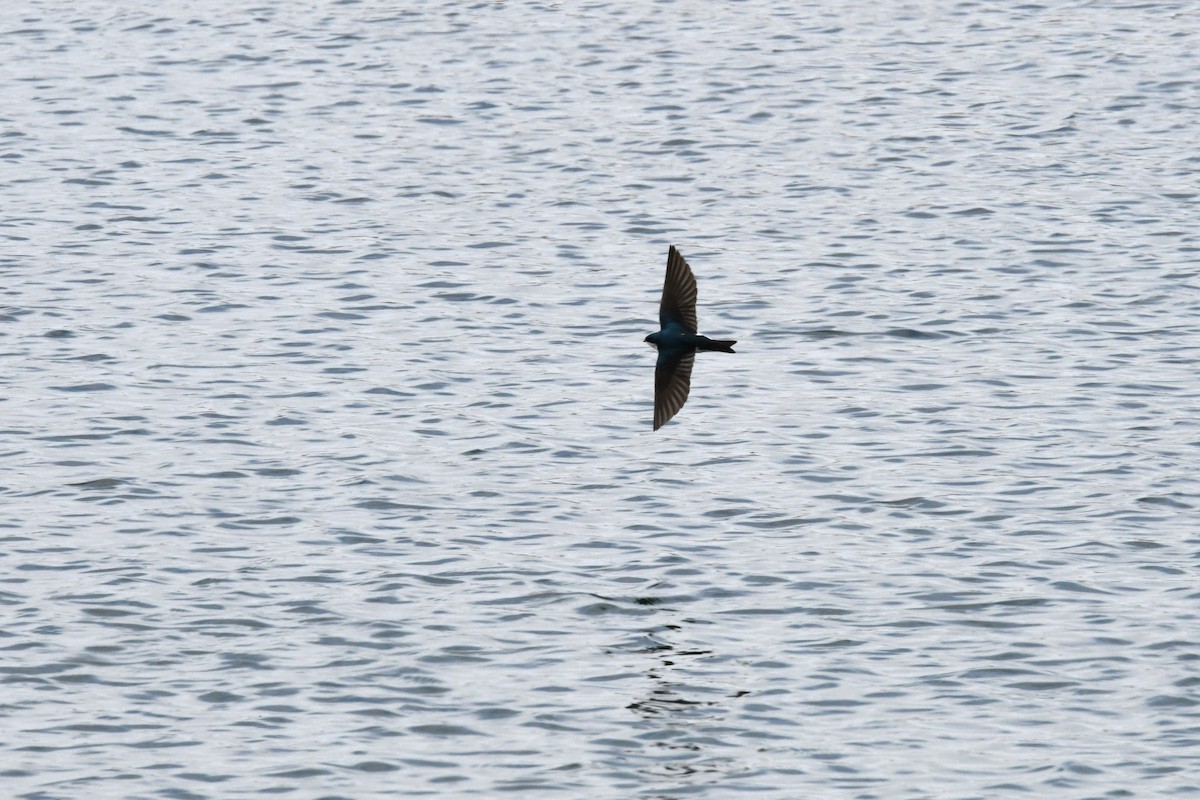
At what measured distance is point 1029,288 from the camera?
71.7 feet

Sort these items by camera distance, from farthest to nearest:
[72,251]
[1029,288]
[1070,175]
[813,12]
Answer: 1. [813,12]
2. [1070,175]
3. [72,251]
4. [1029,288]

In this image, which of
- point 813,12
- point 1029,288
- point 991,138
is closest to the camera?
point 1029,288

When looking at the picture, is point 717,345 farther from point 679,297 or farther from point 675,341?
point 679,297

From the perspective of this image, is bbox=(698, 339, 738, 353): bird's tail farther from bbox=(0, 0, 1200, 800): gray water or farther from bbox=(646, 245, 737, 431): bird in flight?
bbox=(0, 0, 1200, 800): gray water

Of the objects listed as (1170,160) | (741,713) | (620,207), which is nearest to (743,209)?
(620,207)

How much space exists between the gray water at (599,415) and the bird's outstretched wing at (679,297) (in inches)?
69.3

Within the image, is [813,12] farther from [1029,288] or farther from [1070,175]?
[1029,288]

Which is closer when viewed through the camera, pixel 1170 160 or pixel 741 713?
pixel 741 713

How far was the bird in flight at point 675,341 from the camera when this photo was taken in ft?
49.6

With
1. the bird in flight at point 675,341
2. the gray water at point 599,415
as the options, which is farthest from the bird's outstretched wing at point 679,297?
the gray water at point 599,415

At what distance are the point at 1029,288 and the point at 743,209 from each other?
4.42 metres

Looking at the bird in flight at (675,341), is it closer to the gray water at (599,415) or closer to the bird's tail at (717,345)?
the bird's tail at (717,345)

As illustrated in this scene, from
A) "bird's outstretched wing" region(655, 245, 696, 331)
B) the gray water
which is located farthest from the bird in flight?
the gray water

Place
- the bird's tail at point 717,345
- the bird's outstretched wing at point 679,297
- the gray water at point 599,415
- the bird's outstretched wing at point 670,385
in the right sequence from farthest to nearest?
the bird's outstretched wing at point 679,297
the bird's outstretched wing at point 670,385
the bird's tail at point 717,345
the gray water at point 599,415
